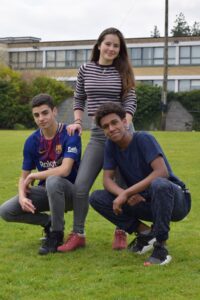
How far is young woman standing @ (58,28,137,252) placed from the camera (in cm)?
590

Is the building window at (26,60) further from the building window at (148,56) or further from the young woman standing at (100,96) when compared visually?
the young woman standing at (100,96)

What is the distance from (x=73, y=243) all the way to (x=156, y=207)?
3.61 feet

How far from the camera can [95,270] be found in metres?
5.19

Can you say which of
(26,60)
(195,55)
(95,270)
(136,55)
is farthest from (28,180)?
(26,60)

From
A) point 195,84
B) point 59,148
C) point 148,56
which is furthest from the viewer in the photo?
point 148,56

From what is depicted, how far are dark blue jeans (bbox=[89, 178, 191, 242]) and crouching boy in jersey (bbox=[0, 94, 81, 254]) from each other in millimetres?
351

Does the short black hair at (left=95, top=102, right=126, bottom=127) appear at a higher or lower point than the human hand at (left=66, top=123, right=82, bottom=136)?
higher

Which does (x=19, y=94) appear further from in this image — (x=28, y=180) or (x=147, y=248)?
(x=147, y=248)

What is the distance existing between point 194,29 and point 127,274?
339 ft

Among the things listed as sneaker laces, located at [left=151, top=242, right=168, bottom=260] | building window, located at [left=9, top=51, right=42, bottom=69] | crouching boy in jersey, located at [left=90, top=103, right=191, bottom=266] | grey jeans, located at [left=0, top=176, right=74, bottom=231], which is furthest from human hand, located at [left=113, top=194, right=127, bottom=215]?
building window, located at [left=9, top=51, right=42, bottom=69]

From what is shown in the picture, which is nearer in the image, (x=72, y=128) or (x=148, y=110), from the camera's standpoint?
(x=72, y=128)

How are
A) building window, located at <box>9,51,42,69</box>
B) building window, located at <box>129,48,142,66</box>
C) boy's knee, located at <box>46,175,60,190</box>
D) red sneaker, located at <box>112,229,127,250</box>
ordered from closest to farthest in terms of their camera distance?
1. boy's knee, located at <box>46,175,60,190</box>
2. red sneaker, located at <box>112,229,127,250</box>
3. building window, located at <box>129,48,142,66</box>
4. building window, located at <box>9,51,42,69</box>

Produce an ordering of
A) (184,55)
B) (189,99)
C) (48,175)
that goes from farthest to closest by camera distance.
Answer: (184,55) < (189,99) < (48,175)

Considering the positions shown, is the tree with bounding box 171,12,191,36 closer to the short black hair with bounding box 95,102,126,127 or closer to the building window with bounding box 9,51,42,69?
the building window with bounding box 9,51,42,69
